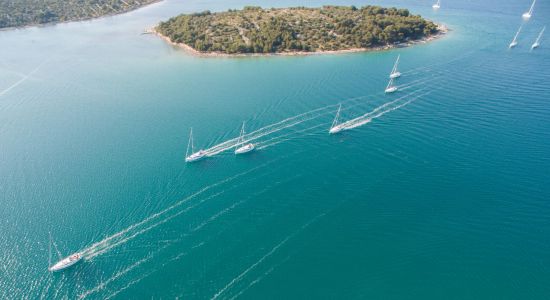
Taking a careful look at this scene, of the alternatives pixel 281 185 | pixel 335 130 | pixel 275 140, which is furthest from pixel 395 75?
pixel 281 185

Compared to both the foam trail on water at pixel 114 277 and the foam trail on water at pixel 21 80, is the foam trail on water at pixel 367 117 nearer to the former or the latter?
the foam trail on water at pixel 114 277

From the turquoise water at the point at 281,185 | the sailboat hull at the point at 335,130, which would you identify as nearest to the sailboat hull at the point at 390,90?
the turquoise water at the point at 281,185

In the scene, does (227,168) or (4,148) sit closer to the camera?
(227,168)

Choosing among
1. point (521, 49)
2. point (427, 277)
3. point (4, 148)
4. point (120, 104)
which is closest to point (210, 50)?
point (120, 104)

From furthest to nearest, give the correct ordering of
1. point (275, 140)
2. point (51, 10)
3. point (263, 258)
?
point (51, 10) < point (275, 140) < point (263, 258)

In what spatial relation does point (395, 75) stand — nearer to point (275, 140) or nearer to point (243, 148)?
point (275, 140)

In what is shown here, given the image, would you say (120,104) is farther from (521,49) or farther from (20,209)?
(521,49)
